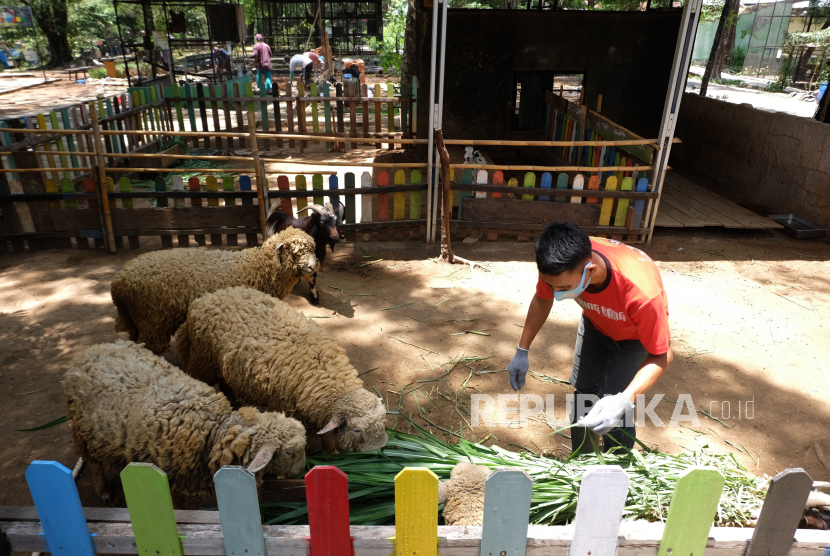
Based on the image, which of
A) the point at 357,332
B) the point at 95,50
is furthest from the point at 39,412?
the point at 95,50

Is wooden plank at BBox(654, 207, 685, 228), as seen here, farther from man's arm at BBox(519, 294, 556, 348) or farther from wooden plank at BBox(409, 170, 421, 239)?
→ man's arm at BBox(519, 294, 556, 348)

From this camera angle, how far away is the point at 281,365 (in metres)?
3.49

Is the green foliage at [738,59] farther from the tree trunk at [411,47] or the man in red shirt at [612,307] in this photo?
the man in red shirt at [612,307]

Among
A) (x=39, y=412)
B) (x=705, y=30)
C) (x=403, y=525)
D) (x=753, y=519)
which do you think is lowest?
(x=39, y=412)

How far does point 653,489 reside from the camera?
8.43 feet

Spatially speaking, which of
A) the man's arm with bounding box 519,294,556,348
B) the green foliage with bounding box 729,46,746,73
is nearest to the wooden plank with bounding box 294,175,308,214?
the man's arm with bounding box 519,294,556,348

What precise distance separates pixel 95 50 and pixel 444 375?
4239 cm

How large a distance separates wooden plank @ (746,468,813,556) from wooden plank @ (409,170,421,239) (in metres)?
6.11

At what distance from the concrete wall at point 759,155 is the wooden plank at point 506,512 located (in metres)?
8.63

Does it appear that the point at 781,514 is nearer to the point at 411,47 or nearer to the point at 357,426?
the point at 357,426

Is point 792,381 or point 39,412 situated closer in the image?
point 39,412

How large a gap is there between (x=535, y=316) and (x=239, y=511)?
6.75ft

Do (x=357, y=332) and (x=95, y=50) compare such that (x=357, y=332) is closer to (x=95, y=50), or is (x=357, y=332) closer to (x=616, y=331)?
(x=616, y=331)

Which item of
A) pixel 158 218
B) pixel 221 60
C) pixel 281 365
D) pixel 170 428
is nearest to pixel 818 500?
pixel 281 365
